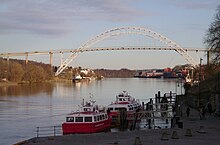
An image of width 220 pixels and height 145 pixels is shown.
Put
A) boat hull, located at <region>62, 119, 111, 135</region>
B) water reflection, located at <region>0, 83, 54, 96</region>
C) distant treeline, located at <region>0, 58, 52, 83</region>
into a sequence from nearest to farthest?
1. boat hull, located at <region>62, 119, 111, 135</region>
2. water reflection, located at <region>0, 83, 54, 96</region>
3. distant treeline, located at <region>0, 58, 52, 83</region>

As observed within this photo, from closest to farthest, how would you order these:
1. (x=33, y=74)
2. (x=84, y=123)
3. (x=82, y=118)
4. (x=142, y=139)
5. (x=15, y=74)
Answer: (x=142, y=139)
(x=84, y=123)
(x=82, y=118)
(x=15, y=74)
(x=33, y=74)

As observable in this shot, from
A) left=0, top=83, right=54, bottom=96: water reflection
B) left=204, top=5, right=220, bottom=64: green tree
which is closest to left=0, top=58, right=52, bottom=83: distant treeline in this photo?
left=0, top=83, right=54, bottom=96: water reflection

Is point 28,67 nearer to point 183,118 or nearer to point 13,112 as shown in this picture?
point 13,112

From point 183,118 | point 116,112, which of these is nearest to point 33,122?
point 116,112

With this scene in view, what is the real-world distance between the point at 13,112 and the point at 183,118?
21.7 metres

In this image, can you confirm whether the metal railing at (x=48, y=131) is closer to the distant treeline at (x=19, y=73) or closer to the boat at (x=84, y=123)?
the boat at (x=84, y=123)

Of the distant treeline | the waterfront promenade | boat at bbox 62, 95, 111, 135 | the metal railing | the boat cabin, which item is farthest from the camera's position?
the distant treeline

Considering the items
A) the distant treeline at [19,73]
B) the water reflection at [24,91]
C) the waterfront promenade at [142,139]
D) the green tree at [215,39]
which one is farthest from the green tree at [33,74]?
the waterfront promenade at [142,139]

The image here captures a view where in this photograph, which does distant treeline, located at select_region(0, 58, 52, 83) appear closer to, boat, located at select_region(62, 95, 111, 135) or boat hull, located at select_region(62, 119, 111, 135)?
boat, located at select_region(62, 95, 111, 135)

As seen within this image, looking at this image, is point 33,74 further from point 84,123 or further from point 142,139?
point 142,139

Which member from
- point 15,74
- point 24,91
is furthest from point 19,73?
point 24,91

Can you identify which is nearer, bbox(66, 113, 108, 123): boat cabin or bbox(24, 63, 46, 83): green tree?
bbox(66, 113, 108, 123): boat cabin

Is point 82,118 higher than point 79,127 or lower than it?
higher

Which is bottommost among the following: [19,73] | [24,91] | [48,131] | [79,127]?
[48,131]
